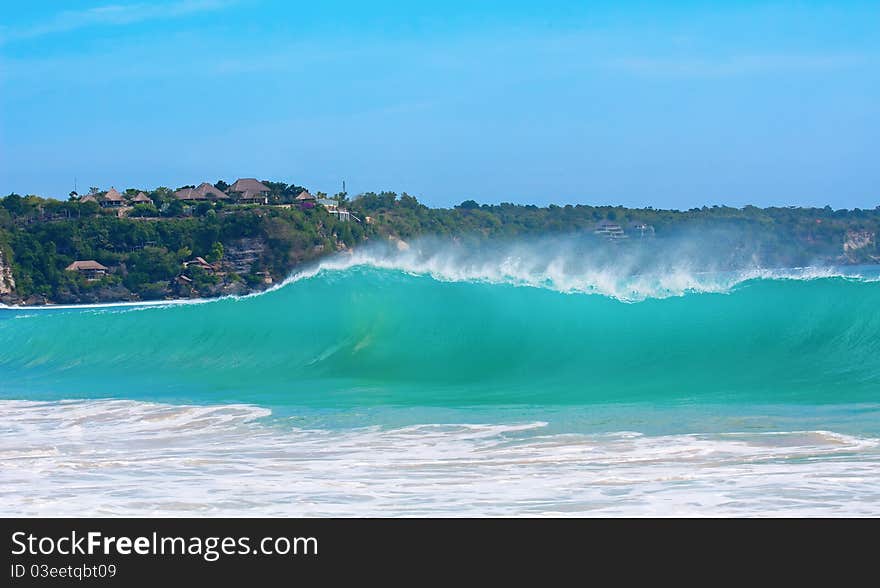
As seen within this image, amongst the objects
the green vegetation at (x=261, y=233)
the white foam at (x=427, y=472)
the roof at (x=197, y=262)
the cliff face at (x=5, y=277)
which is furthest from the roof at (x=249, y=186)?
the white foam at (x=427, y=472)

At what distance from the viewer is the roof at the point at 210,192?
115 meters

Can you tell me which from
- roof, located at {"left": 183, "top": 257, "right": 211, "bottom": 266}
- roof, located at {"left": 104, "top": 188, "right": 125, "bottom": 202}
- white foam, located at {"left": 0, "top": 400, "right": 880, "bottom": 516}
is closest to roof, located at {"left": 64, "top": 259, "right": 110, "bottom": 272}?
roof, located at {"left": 183, "top": 257, "right": 211, "bottom": 266}

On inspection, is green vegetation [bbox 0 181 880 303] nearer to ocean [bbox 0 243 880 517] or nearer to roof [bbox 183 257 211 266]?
roof [bbox 183 257 211 266]

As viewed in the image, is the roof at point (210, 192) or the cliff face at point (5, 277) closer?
the cliff face at point (5, 277)

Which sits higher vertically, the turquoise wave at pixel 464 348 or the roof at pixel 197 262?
the turquoise wave at pixel 464 348

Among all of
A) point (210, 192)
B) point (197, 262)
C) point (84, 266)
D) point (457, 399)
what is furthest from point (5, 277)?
point (457, 399)

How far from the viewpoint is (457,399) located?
13055mm

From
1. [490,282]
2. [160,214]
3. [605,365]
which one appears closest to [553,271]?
[490,282]

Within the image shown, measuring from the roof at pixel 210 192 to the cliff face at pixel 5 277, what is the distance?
29.2 metres

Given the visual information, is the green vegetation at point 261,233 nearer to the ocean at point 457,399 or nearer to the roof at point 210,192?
the roof at point 210,192

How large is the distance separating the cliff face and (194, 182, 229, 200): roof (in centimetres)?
2916

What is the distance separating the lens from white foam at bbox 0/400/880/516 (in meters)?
7.04
